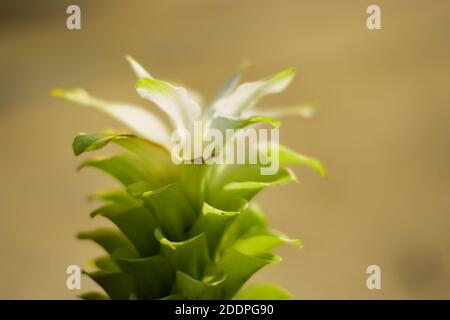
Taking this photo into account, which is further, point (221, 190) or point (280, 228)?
point (280, 228)

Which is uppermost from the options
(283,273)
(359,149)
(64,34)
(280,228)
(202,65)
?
(64,34)

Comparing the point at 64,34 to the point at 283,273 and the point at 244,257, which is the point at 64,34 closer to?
the point at 283,273

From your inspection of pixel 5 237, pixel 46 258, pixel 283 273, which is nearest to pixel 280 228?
pixel 283 273

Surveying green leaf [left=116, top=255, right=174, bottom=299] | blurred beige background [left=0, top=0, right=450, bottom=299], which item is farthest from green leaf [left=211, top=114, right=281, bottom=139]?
blurred beige background [left=0, top=0, right=450, bottom=299]

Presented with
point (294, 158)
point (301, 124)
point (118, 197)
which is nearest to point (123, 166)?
point (118, 197)

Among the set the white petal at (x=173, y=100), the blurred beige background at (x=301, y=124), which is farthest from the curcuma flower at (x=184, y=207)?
the blurred beige background at (x=301, y=124)

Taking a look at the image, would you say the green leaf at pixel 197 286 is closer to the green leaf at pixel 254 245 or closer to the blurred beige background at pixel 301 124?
the green leaf at pixel 254 245
